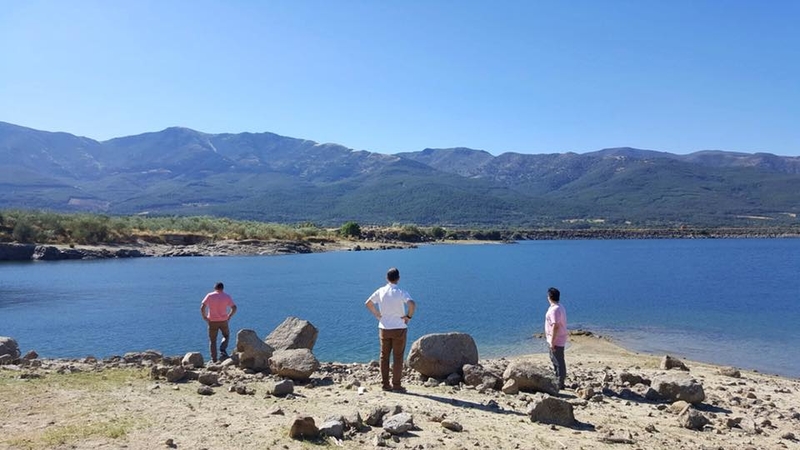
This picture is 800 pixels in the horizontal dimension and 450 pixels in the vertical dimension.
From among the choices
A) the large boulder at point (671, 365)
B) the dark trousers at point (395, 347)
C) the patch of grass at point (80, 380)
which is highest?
the dark trousers at point (395, 347)

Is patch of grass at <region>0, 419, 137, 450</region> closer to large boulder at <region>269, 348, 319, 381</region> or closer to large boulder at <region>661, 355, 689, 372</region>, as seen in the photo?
large boulder at <region>269, 348, 319, 381</region>

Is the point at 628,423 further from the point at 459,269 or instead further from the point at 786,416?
the point at 459,269

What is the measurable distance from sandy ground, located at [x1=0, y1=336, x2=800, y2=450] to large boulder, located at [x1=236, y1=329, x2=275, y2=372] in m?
0.49

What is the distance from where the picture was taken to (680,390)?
1438 cm

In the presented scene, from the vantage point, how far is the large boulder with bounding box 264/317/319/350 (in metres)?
16.9

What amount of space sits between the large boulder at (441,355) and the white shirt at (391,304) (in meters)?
2.35

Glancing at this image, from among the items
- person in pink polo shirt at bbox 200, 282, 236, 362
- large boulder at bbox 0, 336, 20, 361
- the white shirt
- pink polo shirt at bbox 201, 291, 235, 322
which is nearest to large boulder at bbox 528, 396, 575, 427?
the white shirt

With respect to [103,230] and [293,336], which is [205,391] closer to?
[293,336]

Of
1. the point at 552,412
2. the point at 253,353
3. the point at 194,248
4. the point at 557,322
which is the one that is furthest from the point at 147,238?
the point at 552,412

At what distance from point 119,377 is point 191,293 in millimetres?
36377

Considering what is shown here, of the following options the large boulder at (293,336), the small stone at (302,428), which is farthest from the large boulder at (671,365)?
the small stone at (302,428)

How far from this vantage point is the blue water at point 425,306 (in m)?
28.1

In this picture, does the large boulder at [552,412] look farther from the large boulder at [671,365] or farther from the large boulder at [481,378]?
the large boulder at [671,365]

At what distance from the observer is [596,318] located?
37844 mm
